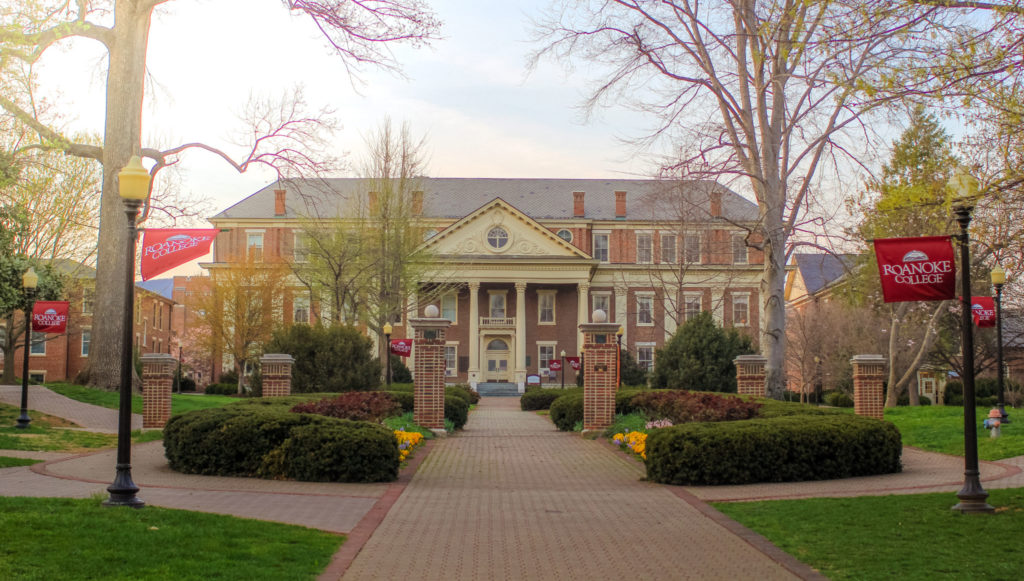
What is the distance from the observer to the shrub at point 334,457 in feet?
40.0

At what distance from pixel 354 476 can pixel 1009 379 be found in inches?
1567

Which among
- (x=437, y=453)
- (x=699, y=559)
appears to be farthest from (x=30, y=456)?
(x=699, y=559)

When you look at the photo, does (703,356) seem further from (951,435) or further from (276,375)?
(276,375)

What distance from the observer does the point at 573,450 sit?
57.6 feet

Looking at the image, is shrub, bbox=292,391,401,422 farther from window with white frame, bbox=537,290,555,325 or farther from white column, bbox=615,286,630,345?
white column, bbox=615,286,630,345

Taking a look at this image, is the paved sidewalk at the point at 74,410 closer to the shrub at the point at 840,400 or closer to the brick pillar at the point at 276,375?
the brick pillar at the point at 276,375

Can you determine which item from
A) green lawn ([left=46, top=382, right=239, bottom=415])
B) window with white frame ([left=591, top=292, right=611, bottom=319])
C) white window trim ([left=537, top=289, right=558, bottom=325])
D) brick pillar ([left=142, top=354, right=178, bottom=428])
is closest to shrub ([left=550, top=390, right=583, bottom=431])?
green lawn ([left=46, top=382, right=239, bottom=415])

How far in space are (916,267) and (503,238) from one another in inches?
1883

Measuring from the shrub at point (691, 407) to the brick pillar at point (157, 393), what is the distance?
10.2 m

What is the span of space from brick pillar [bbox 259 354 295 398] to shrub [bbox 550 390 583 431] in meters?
6.61

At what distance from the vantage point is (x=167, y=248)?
38.7 ft

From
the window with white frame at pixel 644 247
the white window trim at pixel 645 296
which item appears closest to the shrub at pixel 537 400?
the white window trim at pixel 645 296

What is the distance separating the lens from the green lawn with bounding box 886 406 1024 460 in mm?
14961

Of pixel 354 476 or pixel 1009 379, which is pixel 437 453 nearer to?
pixel 354 476
